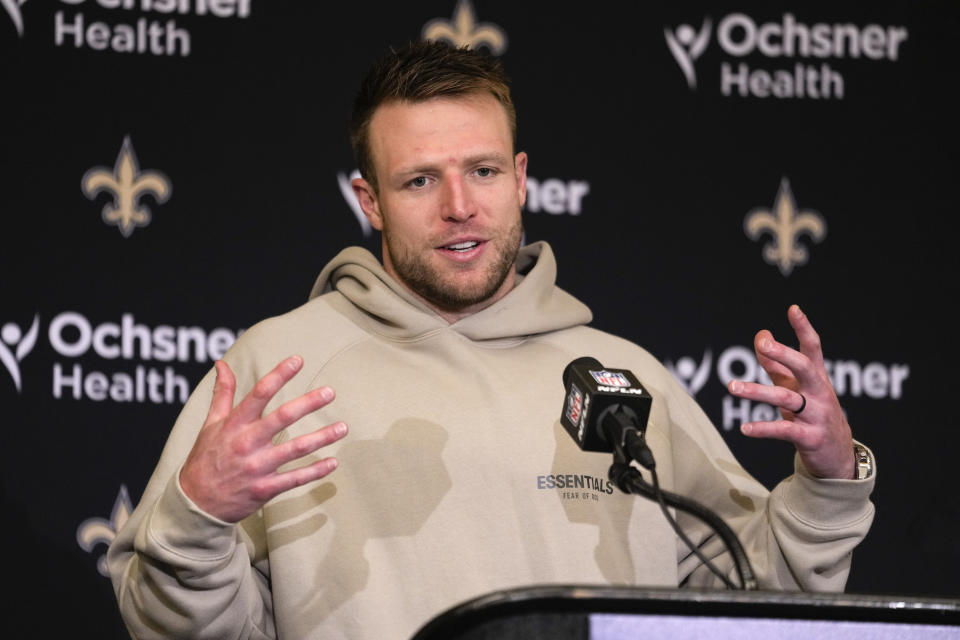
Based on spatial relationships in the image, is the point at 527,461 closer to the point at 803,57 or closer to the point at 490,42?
the point at 490,42

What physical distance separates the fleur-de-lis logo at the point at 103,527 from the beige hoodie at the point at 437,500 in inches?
35.3

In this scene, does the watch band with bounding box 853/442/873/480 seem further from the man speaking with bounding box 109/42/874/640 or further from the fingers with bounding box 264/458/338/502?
the fingers with bounding box 264/458/338/502

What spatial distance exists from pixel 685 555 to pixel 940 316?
1324 millimetres

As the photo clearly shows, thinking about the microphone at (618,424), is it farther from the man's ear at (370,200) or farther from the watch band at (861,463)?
the man's ear at (370,200)

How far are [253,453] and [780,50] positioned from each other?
2.17 meters

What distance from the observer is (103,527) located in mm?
2990

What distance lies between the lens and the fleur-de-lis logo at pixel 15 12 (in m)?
3.04

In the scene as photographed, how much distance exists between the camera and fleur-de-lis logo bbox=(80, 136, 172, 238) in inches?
119

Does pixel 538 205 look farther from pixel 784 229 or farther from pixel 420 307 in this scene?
pixel 420 307

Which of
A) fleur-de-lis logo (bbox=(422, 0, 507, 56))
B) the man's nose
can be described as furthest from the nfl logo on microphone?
fleur-de-lis logo (bbox=(422, 0, 507, 56))

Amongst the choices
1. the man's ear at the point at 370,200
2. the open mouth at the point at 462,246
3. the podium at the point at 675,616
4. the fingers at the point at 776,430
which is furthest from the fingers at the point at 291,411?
the man's ear at the point at 370,200

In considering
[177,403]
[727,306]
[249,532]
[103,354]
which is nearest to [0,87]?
[103,354]

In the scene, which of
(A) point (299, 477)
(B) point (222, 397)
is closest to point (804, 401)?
(A) point (299, 477)

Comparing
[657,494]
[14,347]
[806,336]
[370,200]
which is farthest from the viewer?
[14,347]
